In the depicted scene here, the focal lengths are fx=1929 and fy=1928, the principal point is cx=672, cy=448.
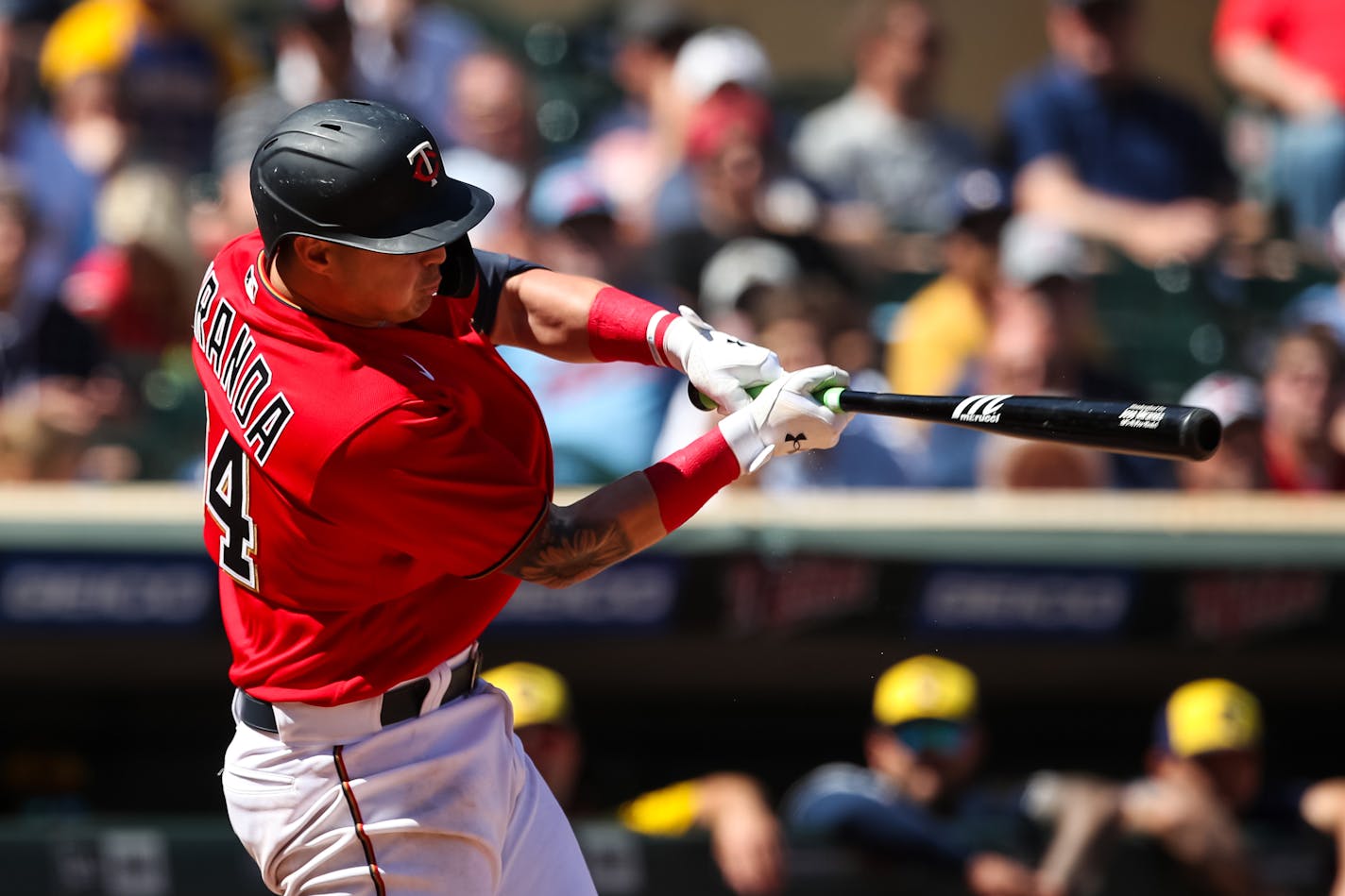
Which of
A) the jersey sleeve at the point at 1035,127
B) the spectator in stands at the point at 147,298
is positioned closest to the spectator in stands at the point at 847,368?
the jersey sleeve at the point at 1035,127

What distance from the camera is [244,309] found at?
274 cm

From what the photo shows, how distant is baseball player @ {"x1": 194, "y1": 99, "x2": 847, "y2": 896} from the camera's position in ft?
8.47

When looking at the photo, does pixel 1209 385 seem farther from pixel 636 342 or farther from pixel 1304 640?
pixel 636 342

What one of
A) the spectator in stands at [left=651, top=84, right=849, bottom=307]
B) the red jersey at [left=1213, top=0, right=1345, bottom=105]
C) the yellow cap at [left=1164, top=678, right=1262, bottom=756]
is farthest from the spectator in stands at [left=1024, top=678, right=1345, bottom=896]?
the red jersey at [left=1213, top=0, right=1345, bottom=105]

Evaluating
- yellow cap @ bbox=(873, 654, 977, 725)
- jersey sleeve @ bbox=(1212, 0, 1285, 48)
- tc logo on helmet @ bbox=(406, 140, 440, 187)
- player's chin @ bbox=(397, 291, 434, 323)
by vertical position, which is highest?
tc logo on helmet @ bbox=(406, 140, 440, 187)

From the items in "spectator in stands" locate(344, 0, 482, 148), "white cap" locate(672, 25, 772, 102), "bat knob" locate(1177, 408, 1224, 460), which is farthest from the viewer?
"spectator in stands" locate(344, 0, 482, 148)

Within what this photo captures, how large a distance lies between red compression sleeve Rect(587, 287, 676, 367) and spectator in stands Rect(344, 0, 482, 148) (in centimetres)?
334

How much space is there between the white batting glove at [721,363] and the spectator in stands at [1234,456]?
272 centimetres

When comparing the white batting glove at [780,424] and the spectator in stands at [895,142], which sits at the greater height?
the white batting glove at [780,424]

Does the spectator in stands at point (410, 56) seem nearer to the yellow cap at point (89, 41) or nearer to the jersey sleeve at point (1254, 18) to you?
the yellow cap at point (89, 41)

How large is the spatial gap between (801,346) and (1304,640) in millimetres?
1553

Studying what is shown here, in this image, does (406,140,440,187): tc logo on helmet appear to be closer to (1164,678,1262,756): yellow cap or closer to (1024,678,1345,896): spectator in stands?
(1024,678,1345,896): spectator in stands

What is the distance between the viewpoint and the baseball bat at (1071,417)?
98.9 inches

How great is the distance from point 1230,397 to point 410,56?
294 centimetres
